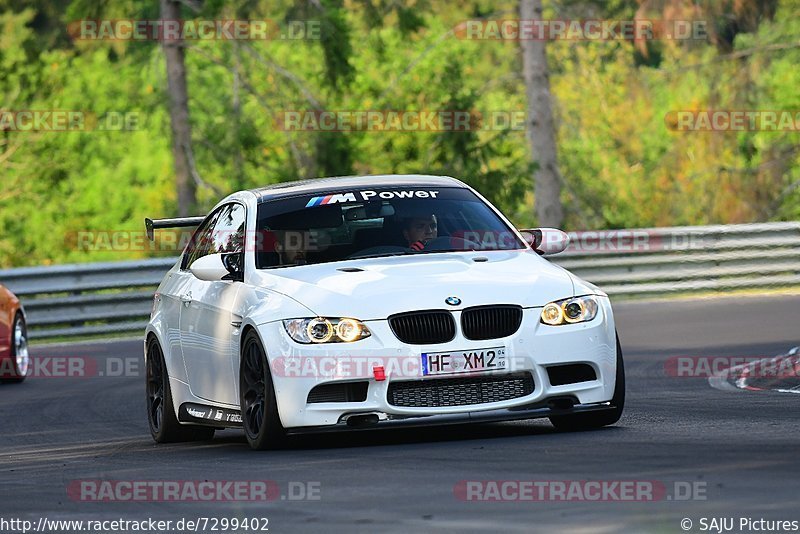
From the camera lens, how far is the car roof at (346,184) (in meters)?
12.0

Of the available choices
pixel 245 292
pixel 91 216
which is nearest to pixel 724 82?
pixel 245 292

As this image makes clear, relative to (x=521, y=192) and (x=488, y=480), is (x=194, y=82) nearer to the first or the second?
(x=521, y=192)

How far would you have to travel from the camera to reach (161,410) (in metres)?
12.7

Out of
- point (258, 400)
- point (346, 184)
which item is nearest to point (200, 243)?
point (346, 184)

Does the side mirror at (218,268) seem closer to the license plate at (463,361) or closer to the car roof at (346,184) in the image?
the car roof at (346,184)

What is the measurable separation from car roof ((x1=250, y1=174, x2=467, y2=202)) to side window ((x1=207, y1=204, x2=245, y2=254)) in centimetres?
19

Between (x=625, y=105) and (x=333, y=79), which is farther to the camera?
(x=625, y=105)

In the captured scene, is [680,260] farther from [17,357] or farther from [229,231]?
[229,231]

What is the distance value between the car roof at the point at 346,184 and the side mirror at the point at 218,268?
2.02 ft

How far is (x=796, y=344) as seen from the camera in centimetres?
1767

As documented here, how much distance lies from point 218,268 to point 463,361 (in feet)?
6.11

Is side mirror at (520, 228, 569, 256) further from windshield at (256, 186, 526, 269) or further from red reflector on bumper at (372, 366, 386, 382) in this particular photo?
red reflector on bumper at (372, 366, 386, 382)

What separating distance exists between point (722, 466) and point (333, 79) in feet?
91.1

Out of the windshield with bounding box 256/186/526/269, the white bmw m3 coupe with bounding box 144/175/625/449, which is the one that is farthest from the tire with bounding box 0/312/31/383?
the windshield with bounding box 256/186/526/269
